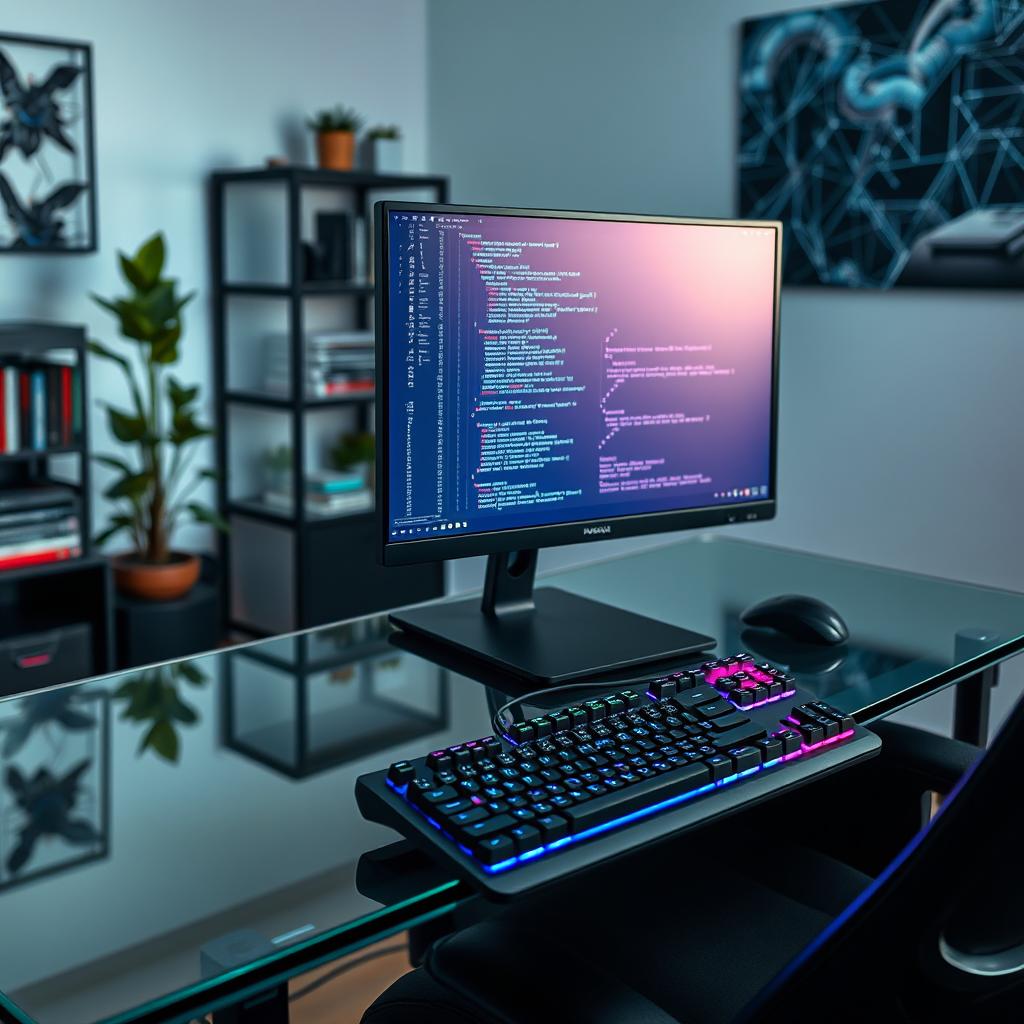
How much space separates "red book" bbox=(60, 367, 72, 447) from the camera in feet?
9.92

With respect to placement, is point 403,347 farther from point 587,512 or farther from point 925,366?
point 925,366

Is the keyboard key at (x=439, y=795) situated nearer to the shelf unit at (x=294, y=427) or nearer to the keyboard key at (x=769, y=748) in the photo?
the keyboard key at (x=769, y=748)

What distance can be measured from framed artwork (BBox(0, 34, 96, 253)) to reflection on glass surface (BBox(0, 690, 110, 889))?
220cm

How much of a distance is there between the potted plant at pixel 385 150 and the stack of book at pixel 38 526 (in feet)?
4.49

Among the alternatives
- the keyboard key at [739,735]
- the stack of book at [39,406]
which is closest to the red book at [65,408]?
the stack of book at [39,406]

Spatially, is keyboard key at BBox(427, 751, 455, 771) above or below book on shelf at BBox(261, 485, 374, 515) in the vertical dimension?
above

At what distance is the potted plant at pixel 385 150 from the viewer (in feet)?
12.2

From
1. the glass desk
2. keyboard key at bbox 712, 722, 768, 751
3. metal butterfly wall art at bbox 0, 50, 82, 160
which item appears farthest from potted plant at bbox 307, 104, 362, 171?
keyboard key at bbox 712, 722, 768, 751

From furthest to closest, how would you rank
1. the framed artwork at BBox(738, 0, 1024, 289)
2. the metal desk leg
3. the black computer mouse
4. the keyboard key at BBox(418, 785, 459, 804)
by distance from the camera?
the framed artwork at BBox(738, 0, 1024, 289)
the metal desk leg
the black computer mouse
the keyboard key at BBox(418, 785, 459, 804)

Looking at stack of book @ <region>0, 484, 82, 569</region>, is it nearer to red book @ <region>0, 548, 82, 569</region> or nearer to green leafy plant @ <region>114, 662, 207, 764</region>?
red book @ <region>0, 548, 82, 569</region>

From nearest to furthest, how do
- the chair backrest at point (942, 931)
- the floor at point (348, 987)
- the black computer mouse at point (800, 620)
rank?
1. the chair backrest at point (942, 931)
2. the black computer mouse at point (800, 620)
3. the floor at point (348, 987)

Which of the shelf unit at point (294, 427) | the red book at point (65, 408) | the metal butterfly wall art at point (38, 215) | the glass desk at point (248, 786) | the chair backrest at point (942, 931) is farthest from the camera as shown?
the shelf unit at point (294, 427)

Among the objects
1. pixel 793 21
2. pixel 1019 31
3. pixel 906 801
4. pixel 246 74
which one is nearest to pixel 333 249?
pixel 246 74

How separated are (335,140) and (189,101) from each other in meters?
0.42
